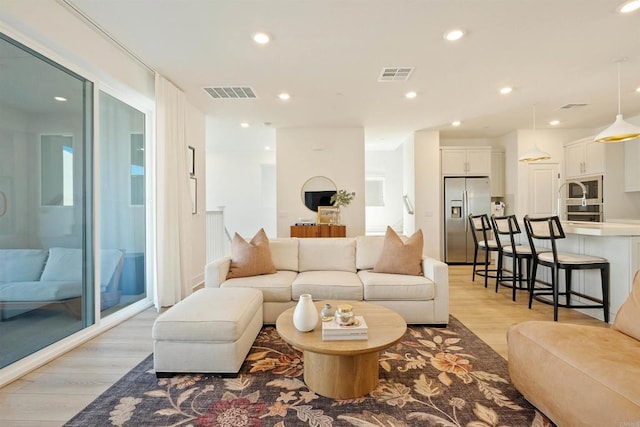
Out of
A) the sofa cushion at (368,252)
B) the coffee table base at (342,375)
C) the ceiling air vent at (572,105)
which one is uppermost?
the ceiling air vent at (572,105)

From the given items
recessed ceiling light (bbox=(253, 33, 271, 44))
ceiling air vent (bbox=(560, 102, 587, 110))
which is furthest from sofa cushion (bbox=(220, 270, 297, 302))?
ceiling air vent (bbox=(560, 102, 587, 110))

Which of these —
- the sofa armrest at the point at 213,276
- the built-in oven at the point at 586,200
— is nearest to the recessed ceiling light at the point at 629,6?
the built-in oven at the point at 586,200

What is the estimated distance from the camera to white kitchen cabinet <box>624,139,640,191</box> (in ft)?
16.9

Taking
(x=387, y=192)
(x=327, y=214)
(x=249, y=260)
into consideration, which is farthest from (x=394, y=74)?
(x=387, y=192)

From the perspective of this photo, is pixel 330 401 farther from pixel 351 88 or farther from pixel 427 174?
pixel 427 174

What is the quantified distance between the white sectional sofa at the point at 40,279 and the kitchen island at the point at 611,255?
479cm

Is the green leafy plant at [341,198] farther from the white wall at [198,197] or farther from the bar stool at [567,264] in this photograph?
the bar stool at [567,264]

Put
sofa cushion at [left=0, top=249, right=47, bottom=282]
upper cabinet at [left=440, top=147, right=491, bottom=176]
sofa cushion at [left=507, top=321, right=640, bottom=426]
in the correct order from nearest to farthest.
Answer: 1. sofa cushion at [left=507, top=321, right=640, bottom=426]
2. sofa cushion at [left=0, top=249, right=47, bottom=282]
3. upper cabinet at [left=440, top=147, right=491, bottom=176]

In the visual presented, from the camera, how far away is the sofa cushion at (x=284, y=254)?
3.59 metres

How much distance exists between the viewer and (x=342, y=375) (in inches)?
73.7

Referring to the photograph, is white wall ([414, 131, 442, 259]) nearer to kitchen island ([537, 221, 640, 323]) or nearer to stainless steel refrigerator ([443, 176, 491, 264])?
stainless steel refrigerator ([443, 176, 491, 264])

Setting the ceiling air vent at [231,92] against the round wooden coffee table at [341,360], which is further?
the ceiling air vent at [231,92]

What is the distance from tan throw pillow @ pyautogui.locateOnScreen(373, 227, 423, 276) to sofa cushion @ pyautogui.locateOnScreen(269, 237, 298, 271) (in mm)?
937

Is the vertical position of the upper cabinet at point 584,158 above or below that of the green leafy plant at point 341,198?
above
